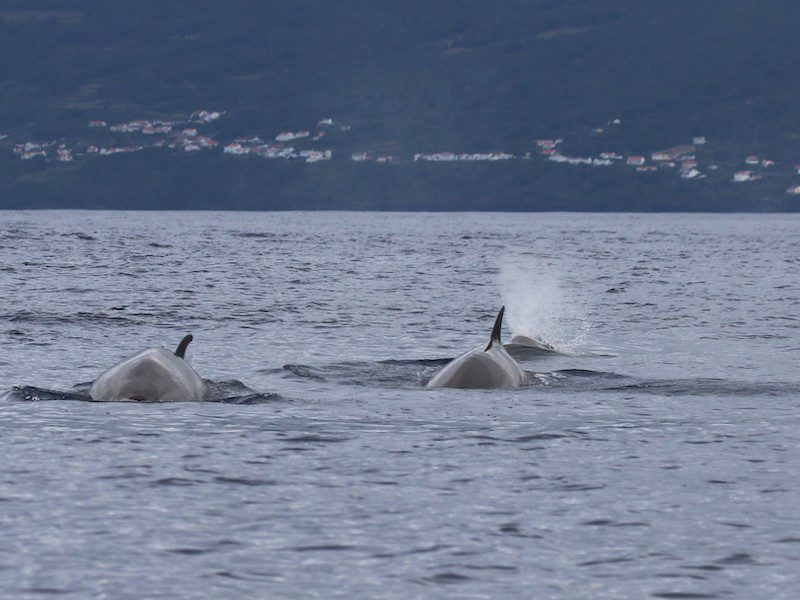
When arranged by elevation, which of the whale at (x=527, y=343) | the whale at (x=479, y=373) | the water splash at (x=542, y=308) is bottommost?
the water splash at (x=542, y=308)

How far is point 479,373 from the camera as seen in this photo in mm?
21219

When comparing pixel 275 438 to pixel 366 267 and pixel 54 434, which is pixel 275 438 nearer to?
pixel 54 434

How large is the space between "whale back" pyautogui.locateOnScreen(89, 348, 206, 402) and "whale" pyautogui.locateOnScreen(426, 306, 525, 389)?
3693 millimetres

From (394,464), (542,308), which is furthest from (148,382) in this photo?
(542,308)

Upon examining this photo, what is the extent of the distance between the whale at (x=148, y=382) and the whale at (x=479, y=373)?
3.68m

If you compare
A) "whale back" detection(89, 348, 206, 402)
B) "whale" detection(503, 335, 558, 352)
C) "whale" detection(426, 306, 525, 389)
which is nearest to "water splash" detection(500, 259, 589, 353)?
→ "whale" detection(503, 335, 558, 352)

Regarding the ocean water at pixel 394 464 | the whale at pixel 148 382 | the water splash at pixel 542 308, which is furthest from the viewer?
the water splash at pixel 542 308

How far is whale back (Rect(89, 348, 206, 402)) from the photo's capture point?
1850 centimetres

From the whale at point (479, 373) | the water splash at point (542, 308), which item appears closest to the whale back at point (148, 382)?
the whale at point (479, 373)

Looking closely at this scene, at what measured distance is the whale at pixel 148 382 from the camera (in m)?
18.5

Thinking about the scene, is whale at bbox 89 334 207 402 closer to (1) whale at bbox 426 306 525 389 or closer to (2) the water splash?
(1) whale at bbox 426 306 525 389

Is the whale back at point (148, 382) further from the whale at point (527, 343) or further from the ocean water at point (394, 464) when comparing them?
Result: the whale at point (527, 343)

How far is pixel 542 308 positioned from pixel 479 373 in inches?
985

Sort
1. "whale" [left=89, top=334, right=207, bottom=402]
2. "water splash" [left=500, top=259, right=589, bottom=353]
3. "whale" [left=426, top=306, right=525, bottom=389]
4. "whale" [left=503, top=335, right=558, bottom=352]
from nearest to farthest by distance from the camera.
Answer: "whale" [left=89, top=334, right=207, bottom=402] → "whale" [left=426, top=306, right=525, bottom=389] → "whale" [left=503, top=335, right=558, bottom=352] → "water splash" [left=500, top=259, right=589, bottom=353]
